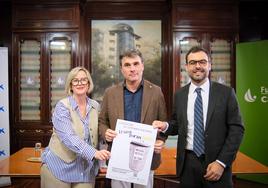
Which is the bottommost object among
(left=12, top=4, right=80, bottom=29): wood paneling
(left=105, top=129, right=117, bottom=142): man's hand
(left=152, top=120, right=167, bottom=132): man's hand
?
(left=105, top=129, right=117, bottom=142): man's hand

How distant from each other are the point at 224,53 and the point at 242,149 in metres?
1.64

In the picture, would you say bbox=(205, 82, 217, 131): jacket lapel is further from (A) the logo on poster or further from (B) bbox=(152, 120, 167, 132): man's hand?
(A) the logo on poster

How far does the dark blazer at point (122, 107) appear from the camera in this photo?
2.23m

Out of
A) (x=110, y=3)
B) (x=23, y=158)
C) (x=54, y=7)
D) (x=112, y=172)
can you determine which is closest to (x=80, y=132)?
(x=112, y=172)

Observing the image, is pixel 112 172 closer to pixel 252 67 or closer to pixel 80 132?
pixel 80 132

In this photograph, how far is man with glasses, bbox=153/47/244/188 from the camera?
2070 millimetres

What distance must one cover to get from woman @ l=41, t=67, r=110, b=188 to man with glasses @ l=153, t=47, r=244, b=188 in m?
0.52

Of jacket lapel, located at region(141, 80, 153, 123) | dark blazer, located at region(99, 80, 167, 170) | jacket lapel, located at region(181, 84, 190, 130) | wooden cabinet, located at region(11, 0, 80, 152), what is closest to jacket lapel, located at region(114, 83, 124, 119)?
dark blazer, located at region(99, 80, 167, 170)

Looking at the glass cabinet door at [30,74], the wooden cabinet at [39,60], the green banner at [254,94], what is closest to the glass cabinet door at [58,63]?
the wooden cabinet at [39,60]

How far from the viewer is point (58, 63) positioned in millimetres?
5379

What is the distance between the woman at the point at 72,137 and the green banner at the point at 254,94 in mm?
3402

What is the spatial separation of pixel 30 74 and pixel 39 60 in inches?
11.2

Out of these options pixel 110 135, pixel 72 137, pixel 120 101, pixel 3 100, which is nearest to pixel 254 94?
pixel 120 101

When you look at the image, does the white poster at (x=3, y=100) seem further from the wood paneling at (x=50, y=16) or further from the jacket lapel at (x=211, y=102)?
the jacket lapel at (x=211, y=102)
